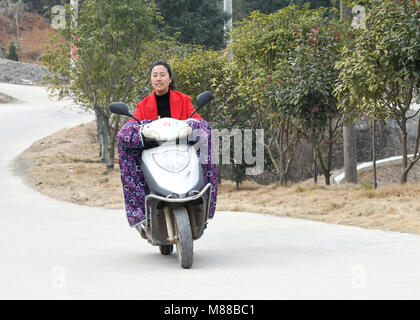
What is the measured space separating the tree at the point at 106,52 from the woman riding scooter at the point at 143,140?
10288 mm

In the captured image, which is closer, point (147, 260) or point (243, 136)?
point (147, 260)

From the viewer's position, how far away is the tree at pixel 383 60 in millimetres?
10914

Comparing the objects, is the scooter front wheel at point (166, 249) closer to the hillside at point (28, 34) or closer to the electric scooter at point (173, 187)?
the electric scooter at point (173, 187)

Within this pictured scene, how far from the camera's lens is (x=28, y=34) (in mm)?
69750

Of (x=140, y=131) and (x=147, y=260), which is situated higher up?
(x=140, y=131)

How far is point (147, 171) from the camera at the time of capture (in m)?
6.63

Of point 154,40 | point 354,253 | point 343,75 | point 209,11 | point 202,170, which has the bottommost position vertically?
point 354,253

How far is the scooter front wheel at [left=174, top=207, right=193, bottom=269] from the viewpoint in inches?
247

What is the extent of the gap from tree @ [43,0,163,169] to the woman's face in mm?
10257

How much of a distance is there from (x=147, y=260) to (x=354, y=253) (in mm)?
1981

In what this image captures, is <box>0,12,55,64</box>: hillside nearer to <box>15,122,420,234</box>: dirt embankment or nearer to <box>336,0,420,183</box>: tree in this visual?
<box>15,122,420,234</box>: dirt embankment

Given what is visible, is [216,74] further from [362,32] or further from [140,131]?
[140,131]

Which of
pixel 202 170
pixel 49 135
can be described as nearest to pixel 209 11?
pixel 49 135

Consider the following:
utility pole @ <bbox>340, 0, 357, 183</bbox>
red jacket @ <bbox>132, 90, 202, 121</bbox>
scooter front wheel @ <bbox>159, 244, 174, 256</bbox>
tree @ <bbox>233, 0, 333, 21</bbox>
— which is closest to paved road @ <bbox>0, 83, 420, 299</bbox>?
scooter front wheel @ <bbox>159, 244, 174, 256</bbox>
